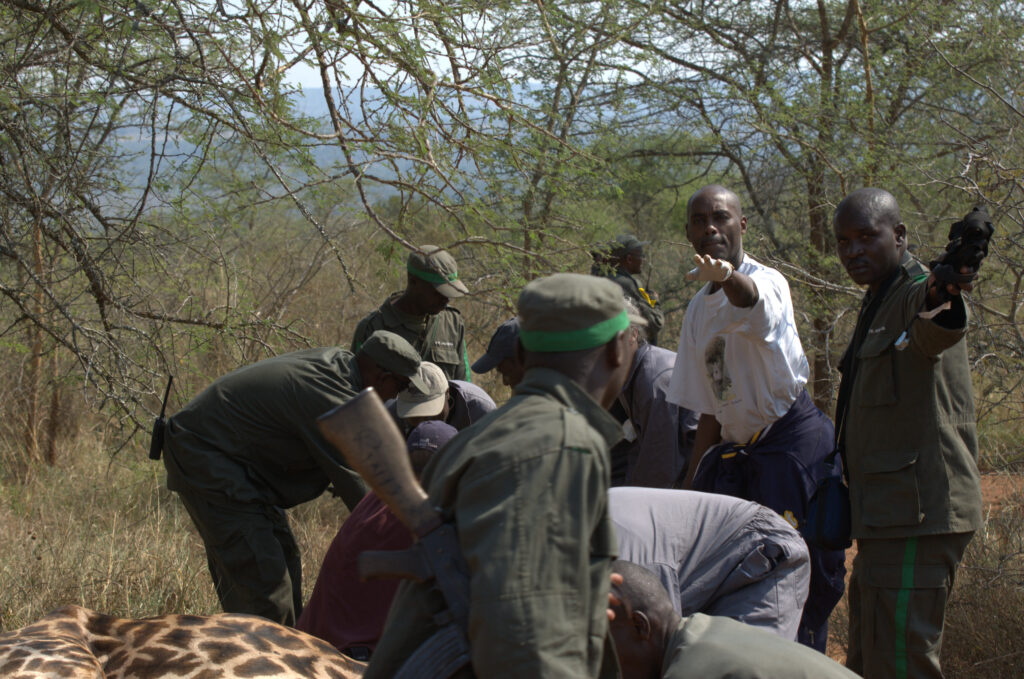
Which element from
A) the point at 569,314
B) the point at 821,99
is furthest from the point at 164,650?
the point at 821,99

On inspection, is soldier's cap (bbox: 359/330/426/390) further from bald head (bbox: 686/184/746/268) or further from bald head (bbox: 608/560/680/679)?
bald head (bbox: 608/560/680/679)

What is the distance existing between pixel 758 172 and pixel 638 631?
7.00m

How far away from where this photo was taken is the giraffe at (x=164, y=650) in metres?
2.75

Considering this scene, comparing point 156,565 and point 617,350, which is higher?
point 617,350

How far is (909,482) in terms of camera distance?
3104 millimetres

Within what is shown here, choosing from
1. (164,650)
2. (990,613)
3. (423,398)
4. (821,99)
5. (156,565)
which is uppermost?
(821,99)

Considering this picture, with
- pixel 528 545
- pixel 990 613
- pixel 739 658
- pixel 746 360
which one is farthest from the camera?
pixel 990 613

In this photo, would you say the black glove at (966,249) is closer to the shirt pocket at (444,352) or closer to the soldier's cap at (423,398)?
the soldier's cap at (423,398)

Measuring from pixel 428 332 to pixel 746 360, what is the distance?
7.82ft

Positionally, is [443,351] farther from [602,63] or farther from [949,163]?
[949,163]

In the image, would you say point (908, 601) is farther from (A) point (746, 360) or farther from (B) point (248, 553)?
(B) point (248, 553)

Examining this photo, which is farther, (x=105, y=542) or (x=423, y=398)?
(x=105, y=542)

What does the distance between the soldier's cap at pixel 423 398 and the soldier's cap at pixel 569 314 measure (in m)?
2.16

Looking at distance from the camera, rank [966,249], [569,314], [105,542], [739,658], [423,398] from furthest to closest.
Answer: [105,542], [423,398], [966,249], [739,658], [569,314]
